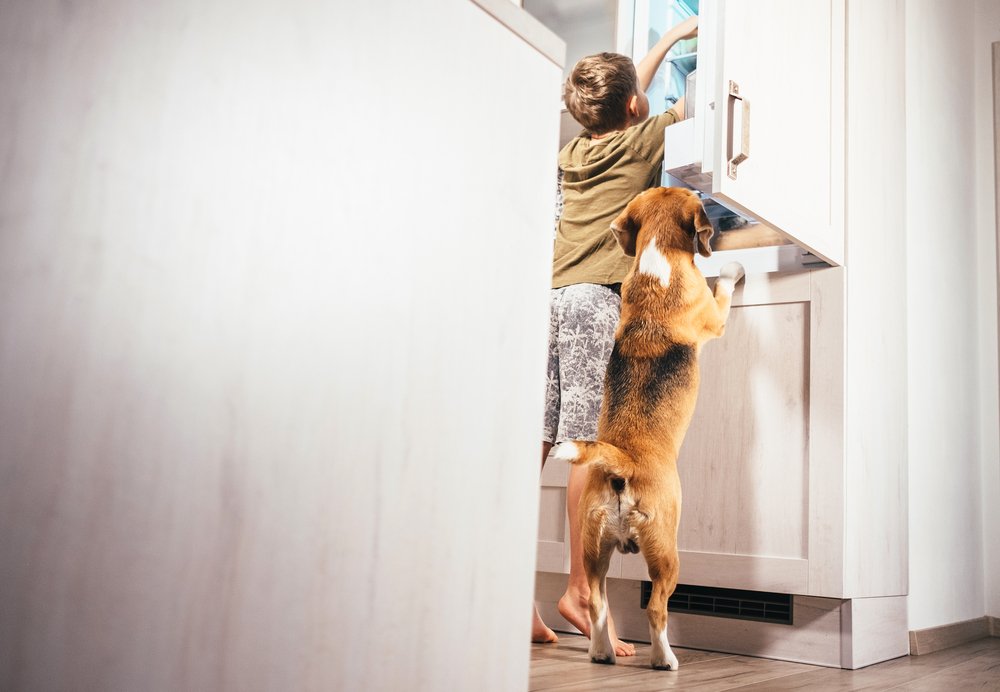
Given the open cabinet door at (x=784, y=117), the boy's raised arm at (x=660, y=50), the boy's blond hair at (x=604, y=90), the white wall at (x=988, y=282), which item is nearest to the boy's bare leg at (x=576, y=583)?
the open cabinet door at (x=784, y=117)

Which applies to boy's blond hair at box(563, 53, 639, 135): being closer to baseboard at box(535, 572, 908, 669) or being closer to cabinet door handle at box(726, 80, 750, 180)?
cabinet door handle at box(726, 80, 750, 180)

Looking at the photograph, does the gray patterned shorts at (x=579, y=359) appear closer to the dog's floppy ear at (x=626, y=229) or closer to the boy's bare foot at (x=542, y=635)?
the dog's floppy ear at (x=626, y=229)

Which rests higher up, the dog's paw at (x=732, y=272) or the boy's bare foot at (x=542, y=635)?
the dog's paw at (x=732, y=272)

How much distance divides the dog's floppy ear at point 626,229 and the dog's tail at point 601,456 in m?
0.44

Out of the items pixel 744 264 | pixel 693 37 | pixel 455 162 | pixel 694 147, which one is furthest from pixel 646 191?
pixel 455 162

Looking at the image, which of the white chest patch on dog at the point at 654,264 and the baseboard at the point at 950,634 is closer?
the white chest patch on dog at the point at 654,264

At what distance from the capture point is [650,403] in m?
1.57

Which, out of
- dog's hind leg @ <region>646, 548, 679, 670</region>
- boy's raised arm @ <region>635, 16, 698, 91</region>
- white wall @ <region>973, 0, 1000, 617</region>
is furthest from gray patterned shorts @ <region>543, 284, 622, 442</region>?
white wall @ <region>973, 0, 1000, 617</region>

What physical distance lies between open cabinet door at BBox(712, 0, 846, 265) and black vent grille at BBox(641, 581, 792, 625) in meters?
0.73

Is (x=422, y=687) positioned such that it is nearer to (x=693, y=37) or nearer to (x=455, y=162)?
(x=455, y=162)

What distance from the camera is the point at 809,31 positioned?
1688 millimetres

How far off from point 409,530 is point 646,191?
1294mm

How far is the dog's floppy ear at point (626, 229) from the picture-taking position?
1.70 meters

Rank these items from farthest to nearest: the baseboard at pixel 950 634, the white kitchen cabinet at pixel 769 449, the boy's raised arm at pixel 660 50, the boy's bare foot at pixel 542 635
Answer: the boy's raised arm at pixel 660 50 < the baseboard at pixel 950 634 < the boy's bare foot at pixel 542 635 < the white kitchen cabinet at pixel 769 449
